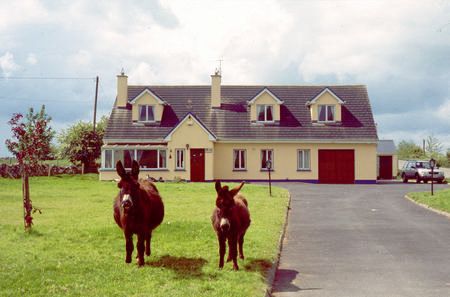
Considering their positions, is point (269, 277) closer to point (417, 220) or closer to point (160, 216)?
point (160, 216)

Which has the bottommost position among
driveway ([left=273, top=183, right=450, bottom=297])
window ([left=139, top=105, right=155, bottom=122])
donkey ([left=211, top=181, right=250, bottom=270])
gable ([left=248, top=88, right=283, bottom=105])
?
driveway ([left=273, top=183, right=450, bottom=297])

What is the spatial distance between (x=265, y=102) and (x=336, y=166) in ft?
23.8

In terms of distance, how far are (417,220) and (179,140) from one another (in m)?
26.7

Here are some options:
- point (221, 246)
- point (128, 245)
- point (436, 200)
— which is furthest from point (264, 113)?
point (221, 246)

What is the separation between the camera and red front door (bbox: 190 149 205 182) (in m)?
45.3

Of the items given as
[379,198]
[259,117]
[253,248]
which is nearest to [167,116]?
[259,117]

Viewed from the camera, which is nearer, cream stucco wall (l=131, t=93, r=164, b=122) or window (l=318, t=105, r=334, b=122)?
cream stucco wall (l=131, t=93, r=164, b=122)

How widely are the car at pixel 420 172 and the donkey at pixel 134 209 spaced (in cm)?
3760

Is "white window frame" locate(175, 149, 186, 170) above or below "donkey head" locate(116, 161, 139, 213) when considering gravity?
above

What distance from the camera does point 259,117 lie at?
155 feet

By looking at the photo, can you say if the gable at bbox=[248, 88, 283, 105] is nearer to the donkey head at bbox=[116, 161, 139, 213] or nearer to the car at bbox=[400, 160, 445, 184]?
the car at bbox=[400, 160, 445, 184]

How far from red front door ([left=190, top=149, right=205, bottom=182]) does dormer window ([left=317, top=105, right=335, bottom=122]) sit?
960 centimetres

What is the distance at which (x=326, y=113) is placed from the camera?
47281 millimetres

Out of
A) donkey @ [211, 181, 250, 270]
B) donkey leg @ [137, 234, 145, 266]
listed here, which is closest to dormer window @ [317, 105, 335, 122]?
donkey @ [211, 181, 250, 270]
